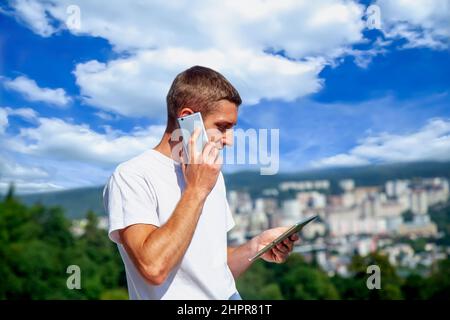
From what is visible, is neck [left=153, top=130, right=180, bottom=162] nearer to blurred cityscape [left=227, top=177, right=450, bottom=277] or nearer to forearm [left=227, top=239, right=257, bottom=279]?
forearm [left=227, top=239, right=257, bottom=279]

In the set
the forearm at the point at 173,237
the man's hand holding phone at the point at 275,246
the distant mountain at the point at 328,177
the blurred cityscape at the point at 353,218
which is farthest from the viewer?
the blurred cityscape at the point at 353,218

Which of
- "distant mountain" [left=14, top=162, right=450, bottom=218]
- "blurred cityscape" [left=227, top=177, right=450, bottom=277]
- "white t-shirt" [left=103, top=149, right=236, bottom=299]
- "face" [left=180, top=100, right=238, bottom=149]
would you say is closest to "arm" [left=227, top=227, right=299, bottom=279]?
"white t-shirt" [left=103, top=149, right=236, bottom=299]

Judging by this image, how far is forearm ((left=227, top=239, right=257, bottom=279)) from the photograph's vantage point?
1.25 m

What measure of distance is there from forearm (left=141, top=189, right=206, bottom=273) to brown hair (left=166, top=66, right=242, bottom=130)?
0.65 ft

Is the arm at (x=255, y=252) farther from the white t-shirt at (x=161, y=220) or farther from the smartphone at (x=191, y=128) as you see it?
the smartphone at (x=191, y=128)

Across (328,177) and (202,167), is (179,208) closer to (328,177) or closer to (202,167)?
(202,167)

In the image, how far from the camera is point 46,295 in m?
17.8

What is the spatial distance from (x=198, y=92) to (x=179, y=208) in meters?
0.24

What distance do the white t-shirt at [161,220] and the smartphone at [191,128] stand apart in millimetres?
56

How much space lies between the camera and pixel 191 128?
3.52 ft

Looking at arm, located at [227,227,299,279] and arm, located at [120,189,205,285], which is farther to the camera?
arm, located at [227,227,299,279]

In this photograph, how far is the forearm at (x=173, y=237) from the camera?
0.96m

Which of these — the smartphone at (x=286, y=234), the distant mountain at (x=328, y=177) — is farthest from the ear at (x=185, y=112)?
the distant mountain at (x=328, y=177)
